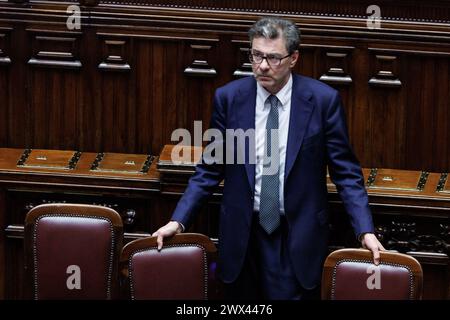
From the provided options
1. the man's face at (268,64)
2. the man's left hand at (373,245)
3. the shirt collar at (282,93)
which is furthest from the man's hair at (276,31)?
the man's left hand at (373,245)

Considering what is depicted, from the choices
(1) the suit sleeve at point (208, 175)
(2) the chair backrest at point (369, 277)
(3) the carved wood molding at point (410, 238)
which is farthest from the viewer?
(3) the carved wood molding at point (410, 238)

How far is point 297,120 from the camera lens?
2840mm

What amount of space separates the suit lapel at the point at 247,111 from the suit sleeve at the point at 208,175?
0.05 metres

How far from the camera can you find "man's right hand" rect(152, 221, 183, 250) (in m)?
2.64

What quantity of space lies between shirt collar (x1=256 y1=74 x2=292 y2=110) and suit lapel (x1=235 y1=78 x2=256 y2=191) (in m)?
0.02

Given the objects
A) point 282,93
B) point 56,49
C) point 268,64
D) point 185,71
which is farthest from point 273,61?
point 56,49

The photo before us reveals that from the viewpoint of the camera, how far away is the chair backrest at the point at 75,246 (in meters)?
2.71

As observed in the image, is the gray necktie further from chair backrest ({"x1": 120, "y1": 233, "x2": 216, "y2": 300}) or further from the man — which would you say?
chair backrest ({"x1": 120, "y1": 233, "x2": 216, "y2": 300})

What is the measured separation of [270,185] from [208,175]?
17 centimetres

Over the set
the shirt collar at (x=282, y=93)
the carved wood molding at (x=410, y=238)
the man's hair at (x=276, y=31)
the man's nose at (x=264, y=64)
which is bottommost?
the carved wood molding at (x=410, y=238)

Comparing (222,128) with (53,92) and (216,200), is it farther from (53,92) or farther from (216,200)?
(53,92)

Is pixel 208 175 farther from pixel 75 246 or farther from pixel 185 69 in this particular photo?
pixel 185 69

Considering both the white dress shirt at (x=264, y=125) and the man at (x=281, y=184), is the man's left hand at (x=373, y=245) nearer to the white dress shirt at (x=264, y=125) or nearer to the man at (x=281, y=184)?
the man at (x=281, y=184)

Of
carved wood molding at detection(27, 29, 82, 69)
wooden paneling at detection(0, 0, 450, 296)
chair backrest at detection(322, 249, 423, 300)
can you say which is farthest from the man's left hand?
carved wood molding at detection(27, 29, 82, 69)
